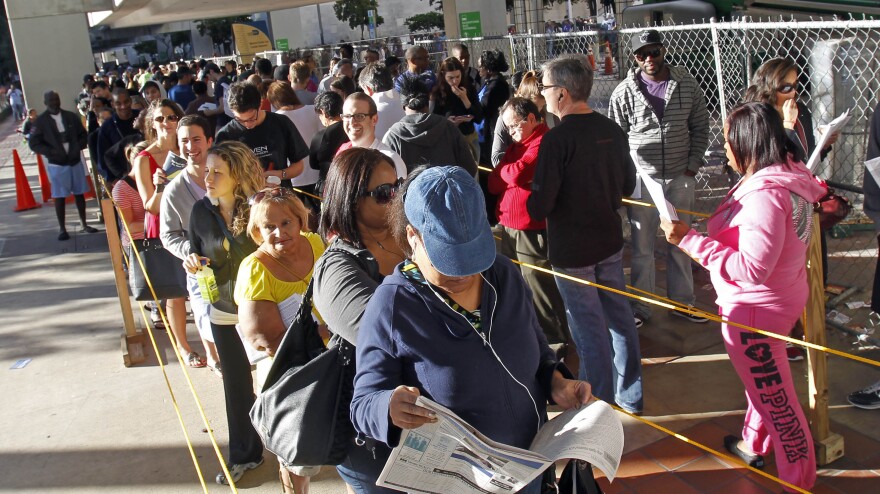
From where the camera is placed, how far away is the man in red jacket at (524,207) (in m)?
4.73

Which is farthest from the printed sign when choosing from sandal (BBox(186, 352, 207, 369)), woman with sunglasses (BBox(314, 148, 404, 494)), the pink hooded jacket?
woman with sunglasses (BBox(314, 148, 404, 494))

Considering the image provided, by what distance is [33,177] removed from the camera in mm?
16875

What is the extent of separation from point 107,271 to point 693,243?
739 cm

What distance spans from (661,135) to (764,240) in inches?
97.5

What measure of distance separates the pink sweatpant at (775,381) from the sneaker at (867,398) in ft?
3.35

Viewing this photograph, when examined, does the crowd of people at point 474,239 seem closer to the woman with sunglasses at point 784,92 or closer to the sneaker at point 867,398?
the woman with sunglasses at point 784,92

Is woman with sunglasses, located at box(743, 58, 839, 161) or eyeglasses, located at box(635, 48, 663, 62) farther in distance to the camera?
eyeglasses, located at box(635, 48, 663, 62)

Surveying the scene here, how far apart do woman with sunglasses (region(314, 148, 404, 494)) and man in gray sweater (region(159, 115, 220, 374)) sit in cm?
198

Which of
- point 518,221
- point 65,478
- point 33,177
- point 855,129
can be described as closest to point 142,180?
point 65,478

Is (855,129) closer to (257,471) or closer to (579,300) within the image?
(579,300)

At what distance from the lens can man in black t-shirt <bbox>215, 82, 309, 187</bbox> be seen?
19.4 feet

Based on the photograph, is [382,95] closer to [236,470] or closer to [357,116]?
[357,116]

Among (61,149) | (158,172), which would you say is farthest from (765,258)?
(61,149)

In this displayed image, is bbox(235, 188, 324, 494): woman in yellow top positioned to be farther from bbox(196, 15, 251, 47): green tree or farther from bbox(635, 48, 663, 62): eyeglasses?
bbox(196, 15, 251, 47): green tree
